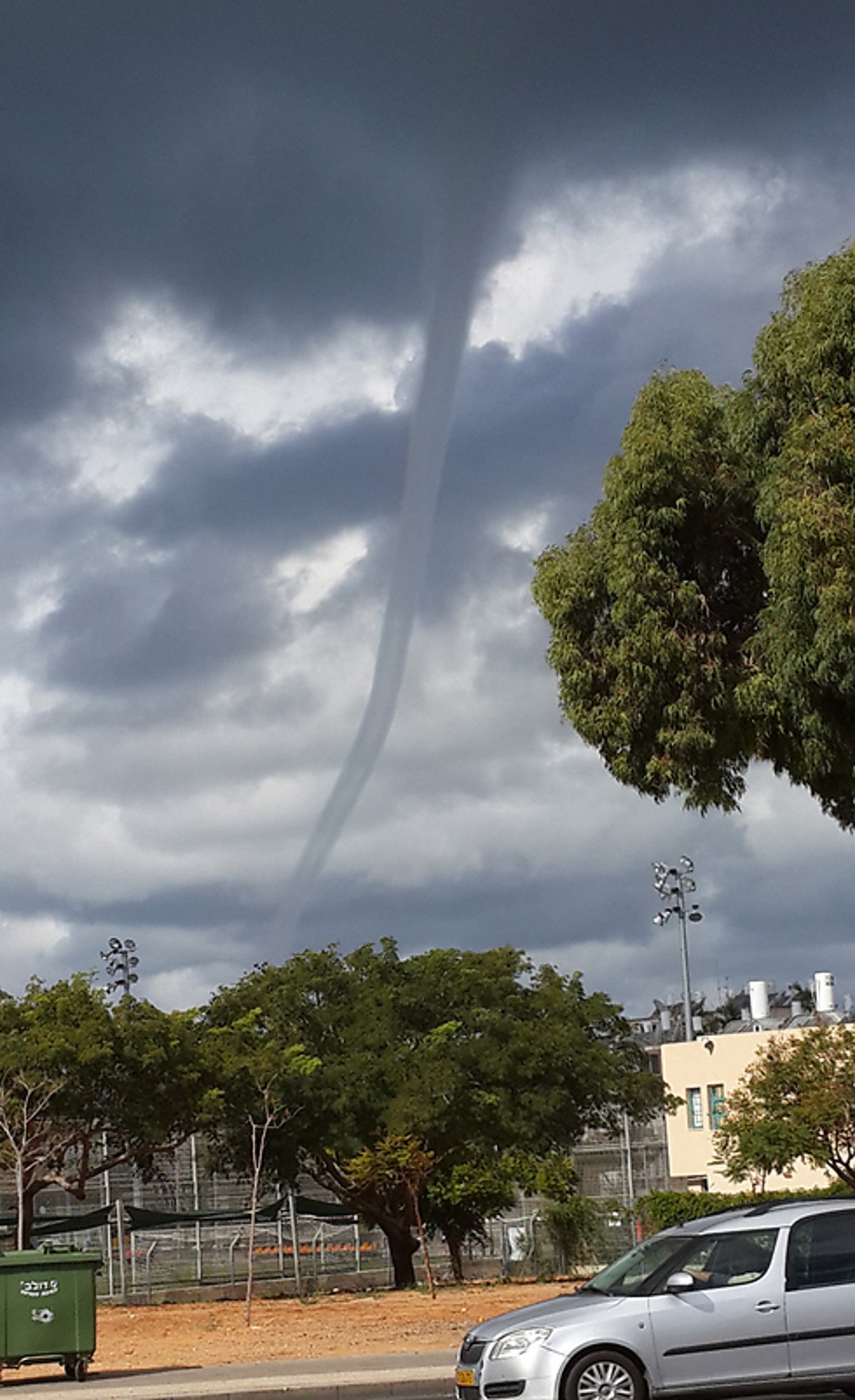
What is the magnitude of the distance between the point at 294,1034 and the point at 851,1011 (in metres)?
30.1

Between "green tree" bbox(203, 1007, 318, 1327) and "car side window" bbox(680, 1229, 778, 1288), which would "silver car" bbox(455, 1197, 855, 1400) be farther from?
"green tree" bbox(203, 1007, 318, 1327)

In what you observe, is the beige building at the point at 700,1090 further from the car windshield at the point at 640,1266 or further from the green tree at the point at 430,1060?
the car windshield at the point at 640,1266

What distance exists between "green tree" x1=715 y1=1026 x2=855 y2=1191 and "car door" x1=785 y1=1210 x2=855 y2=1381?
764 inches

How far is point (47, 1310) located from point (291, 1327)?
26.9ft

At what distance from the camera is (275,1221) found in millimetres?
49562

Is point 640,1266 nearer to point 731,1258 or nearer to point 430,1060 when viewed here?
point 731,1258

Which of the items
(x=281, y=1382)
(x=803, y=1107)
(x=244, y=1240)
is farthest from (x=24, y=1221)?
(x=281, y=1382)

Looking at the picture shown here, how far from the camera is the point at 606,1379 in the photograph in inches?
496

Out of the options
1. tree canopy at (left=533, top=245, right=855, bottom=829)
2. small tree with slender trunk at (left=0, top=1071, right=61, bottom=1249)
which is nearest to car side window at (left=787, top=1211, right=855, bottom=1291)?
tree canopy at (left=533, top=245, right=855, bottom=829)

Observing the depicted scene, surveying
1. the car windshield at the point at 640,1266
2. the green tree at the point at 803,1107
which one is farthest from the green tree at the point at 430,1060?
the car windshield at the point at 640,1266

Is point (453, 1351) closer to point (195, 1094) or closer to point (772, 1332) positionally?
point (772, 1332)

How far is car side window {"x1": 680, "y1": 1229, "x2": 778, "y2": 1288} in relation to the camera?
43.0ft

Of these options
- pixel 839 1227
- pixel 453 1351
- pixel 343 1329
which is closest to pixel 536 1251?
pixel 343 1329

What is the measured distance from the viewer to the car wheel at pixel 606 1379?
1255cm
